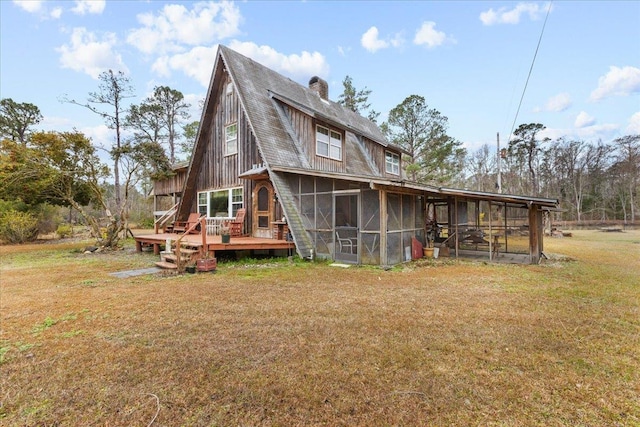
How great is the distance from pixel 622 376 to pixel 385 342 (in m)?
2.26

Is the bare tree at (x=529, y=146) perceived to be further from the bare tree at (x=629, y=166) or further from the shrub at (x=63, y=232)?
the shrub at (x=63, y=232)

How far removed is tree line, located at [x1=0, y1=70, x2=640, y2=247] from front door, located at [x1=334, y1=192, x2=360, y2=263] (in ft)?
29.9

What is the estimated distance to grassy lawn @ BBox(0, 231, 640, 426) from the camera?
229cm

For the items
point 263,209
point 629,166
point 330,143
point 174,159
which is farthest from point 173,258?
point 629,166

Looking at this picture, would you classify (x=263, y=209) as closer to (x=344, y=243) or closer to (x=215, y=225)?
(x=215, y=225)

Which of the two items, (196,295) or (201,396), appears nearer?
(201,396)

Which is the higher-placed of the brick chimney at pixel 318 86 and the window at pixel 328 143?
the brick chimney at pixel 318 86

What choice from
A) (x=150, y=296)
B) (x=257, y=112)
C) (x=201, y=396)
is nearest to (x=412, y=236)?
(x=257, y=112)

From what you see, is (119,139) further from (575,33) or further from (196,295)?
(575,33)

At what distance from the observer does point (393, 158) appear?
17.8 metres

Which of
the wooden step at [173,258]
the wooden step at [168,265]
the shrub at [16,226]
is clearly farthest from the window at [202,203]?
the shrub at [16,226]

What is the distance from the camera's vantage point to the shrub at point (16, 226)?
15.2 m

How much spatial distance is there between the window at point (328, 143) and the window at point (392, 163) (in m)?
5.17

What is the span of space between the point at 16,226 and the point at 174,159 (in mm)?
17051
